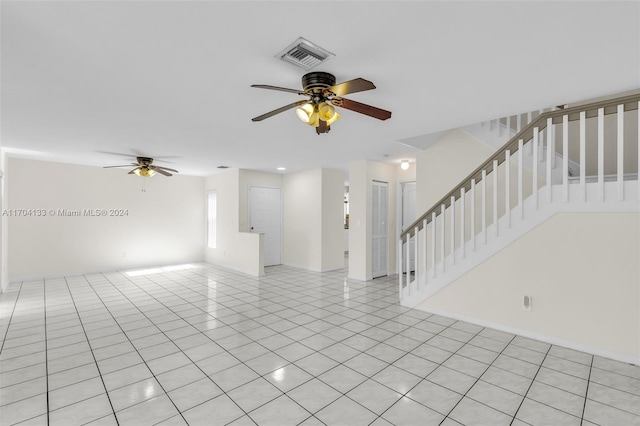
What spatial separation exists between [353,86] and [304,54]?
16.4 inches

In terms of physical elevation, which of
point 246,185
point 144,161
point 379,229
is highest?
point 144,161

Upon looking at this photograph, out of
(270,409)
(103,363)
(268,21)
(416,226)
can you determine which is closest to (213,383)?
(270,409)

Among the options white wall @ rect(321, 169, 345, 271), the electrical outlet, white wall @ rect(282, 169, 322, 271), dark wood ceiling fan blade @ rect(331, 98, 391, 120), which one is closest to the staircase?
the electrical outlet

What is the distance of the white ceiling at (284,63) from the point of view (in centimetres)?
178

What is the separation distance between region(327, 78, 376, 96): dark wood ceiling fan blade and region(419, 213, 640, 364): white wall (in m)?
2.64

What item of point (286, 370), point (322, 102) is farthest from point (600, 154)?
point (286, 370)

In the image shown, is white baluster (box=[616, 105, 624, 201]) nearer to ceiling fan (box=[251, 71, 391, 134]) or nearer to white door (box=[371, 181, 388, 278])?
ceiling fan (box=[251, 71, 391, 134])

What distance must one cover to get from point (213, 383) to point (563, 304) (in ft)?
11.6

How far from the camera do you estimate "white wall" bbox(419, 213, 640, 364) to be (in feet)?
9.52

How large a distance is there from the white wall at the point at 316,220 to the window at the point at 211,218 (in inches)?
85.9

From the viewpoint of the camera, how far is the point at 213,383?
2.51m

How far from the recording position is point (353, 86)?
2.20m

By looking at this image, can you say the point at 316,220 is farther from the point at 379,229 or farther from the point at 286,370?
the point at 286,370

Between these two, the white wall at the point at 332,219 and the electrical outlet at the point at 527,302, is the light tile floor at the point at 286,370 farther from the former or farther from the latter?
the white wall at the point at 332,219
